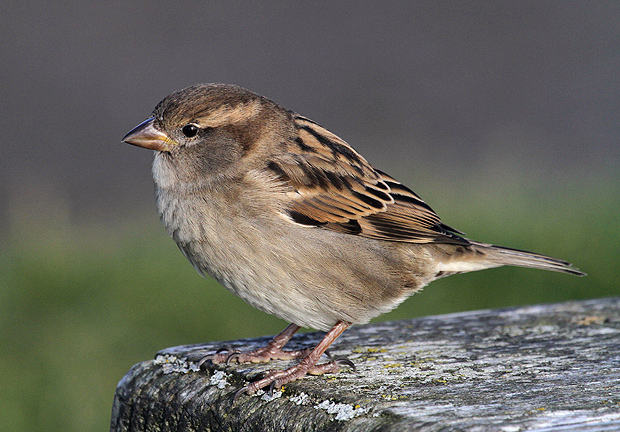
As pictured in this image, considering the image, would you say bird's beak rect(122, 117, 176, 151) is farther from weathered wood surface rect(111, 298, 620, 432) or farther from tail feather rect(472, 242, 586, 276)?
tail feather rect(472, 242, 586, 276)

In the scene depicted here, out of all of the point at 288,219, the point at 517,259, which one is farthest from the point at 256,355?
the point at 517,259

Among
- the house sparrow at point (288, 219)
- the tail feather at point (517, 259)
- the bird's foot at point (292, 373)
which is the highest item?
the tail feather at point (517, 259)

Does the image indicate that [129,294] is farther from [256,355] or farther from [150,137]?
[256,355]

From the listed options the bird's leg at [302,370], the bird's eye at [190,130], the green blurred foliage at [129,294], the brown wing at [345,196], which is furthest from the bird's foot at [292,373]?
the green blurred foliage at [129,294]

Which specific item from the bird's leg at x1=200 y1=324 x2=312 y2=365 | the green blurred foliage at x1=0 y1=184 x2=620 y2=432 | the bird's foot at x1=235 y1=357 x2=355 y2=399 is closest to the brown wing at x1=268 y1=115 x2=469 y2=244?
the bird's leg at x1=200 y1=324 x2=312 y2=365

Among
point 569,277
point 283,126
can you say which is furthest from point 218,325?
point 569,277

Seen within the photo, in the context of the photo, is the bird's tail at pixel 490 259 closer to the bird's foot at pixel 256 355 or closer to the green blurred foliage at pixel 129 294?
the bird's foot at pixel 256 355

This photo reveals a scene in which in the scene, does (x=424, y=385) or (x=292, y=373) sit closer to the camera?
(x=424, y=385)
